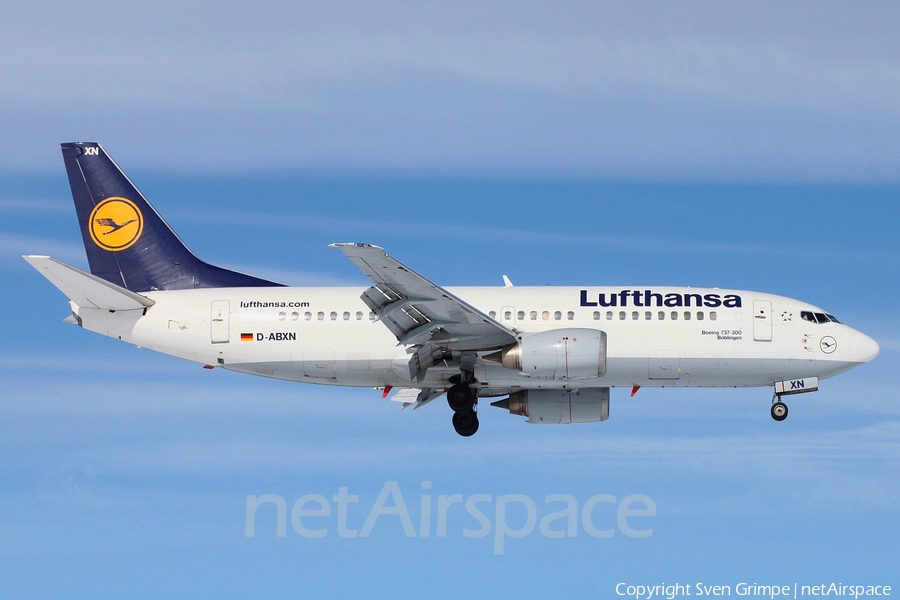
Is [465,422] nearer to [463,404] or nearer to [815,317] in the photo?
[463,404]

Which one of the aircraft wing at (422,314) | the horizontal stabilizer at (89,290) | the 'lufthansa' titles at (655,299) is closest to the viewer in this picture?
the aircraft wing at (422,314)

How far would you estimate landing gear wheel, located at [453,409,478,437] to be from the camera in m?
39.3

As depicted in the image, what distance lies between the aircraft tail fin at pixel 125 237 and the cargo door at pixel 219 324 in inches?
78.5

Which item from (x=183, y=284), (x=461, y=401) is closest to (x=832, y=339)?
(x=461, y=401)

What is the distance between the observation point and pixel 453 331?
121 ft

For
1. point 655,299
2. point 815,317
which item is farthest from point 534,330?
point 815,317

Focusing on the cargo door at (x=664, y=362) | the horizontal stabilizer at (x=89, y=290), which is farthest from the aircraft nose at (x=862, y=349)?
the horizontal stabilizer at (x=89, y=290)

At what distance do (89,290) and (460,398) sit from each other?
1347 cm

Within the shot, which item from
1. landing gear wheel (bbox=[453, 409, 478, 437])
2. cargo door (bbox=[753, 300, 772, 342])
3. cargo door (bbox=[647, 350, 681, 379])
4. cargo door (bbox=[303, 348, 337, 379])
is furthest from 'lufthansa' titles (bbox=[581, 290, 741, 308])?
cargo door (bbox=[303, 348, 337, 379])

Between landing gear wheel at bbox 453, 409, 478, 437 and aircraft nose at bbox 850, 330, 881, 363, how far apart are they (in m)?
13.1

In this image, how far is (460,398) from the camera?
3856 centimetres

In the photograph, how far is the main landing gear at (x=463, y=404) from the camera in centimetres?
3866

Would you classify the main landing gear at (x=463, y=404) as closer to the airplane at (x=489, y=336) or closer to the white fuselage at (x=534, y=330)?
the airplane at (x=489, y=336)

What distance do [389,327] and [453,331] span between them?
2164mm
